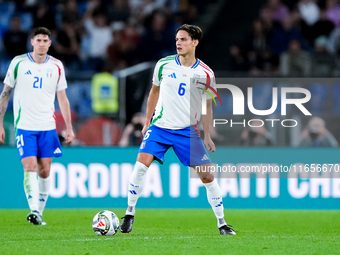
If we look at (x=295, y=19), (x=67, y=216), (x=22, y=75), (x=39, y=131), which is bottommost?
(x=67, y=216)

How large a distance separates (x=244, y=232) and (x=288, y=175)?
3.37 meters

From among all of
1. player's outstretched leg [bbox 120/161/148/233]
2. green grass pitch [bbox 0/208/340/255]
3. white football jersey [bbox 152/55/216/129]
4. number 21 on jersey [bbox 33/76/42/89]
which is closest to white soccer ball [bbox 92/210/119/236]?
green grass pitch [bbox 0/208/340/255]

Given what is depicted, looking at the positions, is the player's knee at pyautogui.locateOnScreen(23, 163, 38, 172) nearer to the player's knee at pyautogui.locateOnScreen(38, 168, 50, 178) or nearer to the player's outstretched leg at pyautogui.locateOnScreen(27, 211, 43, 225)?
the player's knee at pyautogui.locateOnScreen(38, 168, 50, 178)

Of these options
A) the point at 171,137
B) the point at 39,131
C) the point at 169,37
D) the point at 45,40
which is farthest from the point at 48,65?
the point at 169,37

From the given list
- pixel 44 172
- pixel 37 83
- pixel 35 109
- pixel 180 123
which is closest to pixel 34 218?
pixel 44 172

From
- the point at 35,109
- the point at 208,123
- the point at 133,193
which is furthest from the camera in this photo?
the point at 35,109

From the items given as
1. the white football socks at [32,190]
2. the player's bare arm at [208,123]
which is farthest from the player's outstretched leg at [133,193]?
the white football socks at [32,190]

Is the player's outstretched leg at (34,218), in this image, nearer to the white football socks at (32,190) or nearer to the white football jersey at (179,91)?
the white football socks at (32,190)

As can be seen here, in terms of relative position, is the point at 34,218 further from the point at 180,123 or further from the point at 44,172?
the point at 180,123

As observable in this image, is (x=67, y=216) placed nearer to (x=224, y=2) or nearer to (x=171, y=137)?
(x=171, y=137)

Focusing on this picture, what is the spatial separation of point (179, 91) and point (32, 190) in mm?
2377

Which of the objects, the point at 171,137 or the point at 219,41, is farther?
the point at 219,41

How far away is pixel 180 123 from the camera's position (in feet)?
22.5

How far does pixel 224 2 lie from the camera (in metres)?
16.2
